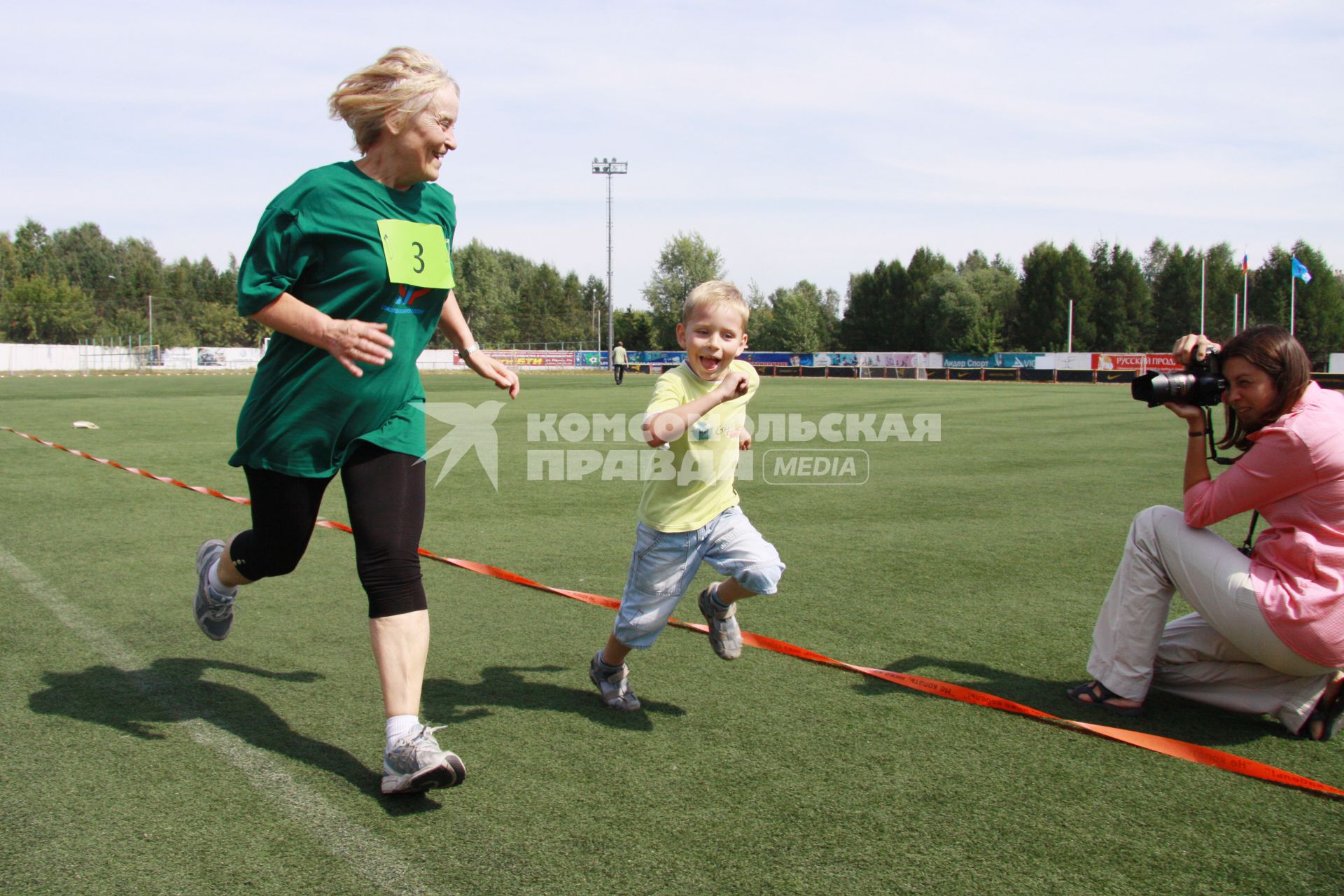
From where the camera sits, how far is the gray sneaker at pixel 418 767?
8.89 feet

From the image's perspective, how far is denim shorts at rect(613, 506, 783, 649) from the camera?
11.6ft

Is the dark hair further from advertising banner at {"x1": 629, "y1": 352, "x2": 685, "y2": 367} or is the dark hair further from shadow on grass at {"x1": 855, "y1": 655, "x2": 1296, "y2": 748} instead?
advertising banner at {"x1": 629, "y1": 352, "x2": 685, "y2": 367}

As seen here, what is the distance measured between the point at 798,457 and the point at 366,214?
10011 mm

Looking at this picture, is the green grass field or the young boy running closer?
the green grass field

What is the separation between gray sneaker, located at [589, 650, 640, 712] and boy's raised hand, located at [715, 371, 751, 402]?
110cm

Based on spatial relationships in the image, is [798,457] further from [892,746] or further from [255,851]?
[255,851]

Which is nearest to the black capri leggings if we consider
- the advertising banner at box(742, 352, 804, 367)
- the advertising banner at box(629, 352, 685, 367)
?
the advertising banner at box(742, 352, 804, 367)

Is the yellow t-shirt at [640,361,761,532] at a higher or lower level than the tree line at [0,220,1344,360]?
lower

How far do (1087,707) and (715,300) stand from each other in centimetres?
205

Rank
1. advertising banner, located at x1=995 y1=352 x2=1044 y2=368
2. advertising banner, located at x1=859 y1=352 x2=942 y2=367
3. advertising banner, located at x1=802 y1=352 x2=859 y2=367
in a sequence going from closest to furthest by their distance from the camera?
1. advertising banner, located at x1=995 y1=352 x2=1044 y2=368
2. advertising banner, located at x1=859 y1=352 x2=942 y2=367
3. advertising banner, located at x1=802 y1=352 x2=859 y2=367

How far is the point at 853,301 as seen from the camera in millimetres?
84375

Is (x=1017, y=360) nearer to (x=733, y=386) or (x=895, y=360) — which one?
(x=895, y=360)

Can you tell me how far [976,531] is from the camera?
23.7ft

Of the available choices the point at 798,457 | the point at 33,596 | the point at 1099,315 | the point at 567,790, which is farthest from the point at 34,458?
the point at 1099,315
